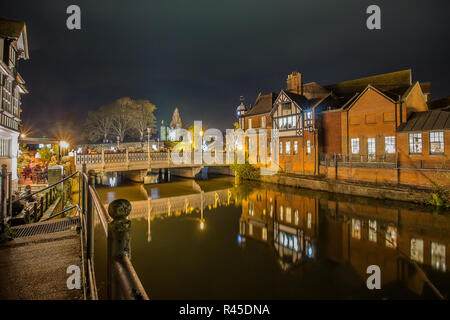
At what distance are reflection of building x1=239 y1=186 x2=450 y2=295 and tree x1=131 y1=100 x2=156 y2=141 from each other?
41.0 meters

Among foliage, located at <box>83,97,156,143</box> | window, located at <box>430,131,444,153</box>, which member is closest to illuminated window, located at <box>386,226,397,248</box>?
window, located at <box>430,131,444,153</box>

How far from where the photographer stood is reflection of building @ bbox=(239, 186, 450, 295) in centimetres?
934

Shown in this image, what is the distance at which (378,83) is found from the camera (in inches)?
1105

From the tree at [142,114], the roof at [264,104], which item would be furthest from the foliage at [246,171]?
the tree at [142,114]

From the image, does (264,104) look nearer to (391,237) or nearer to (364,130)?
(364,130)

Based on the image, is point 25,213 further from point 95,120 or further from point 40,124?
point 40,124

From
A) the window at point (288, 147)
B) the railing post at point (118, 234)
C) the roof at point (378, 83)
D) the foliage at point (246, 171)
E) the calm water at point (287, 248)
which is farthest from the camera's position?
the foliage at point (246, 171)

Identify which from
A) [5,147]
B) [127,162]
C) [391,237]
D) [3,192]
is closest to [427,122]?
[391,237]

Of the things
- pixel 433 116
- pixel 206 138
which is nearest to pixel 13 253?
pixel 433 116

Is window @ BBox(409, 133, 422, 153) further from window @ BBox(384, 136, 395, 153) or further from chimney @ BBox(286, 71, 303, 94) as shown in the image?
chimney @ BBox(286, 71, 303, 94)

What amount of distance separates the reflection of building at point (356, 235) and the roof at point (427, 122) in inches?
268

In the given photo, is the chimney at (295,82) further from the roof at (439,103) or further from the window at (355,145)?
the roof at (439,103)

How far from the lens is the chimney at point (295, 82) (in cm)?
3228

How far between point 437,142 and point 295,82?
727 inches
